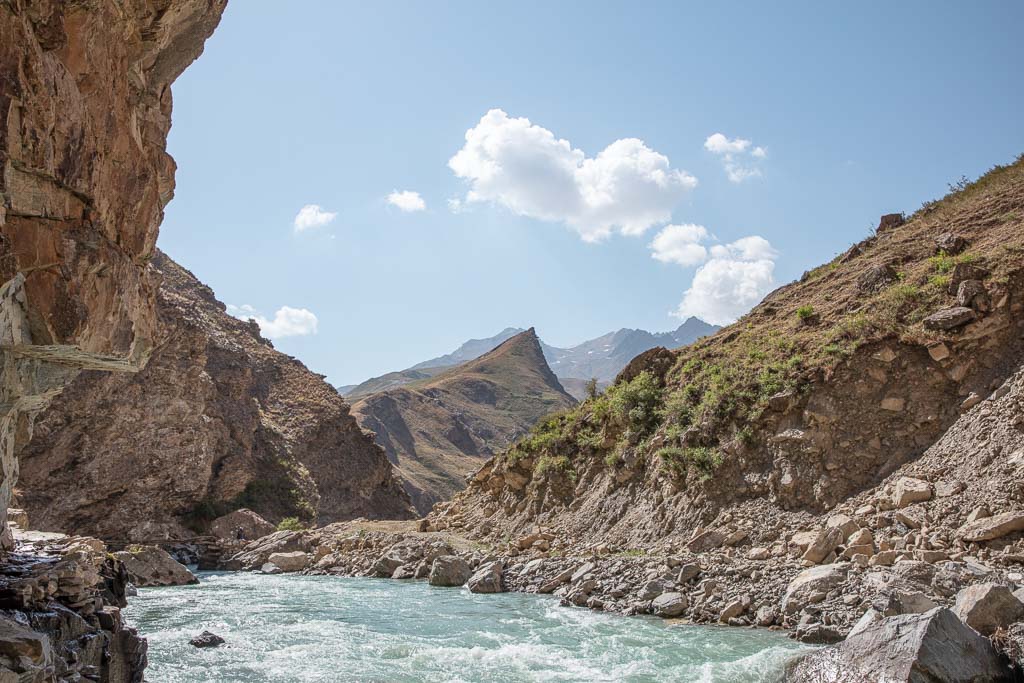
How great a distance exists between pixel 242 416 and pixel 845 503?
3381cm

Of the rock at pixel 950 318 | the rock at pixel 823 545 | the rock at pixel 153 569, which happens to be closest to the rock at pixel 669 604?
the rock at pixel 823 545

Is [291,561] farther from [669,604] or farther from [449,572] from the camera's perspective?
[669,604]

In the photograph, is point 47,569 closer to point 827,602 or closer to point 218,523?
point 827,602

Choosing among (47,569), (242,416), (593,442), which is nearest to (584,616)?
(47,569)

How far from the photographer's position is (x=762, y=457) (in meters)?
16.8

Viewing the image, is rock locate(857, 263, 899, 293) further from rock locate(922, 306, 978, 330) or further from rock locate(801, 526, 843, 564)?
rock locate(801, 526, 843, 564)

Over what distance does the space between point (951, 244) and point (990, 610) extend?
15110 millimetres

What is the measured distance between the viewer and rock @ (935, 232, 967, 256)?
18953 millimetres

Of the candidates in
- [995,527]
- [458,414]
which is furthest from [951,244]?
[458,414]

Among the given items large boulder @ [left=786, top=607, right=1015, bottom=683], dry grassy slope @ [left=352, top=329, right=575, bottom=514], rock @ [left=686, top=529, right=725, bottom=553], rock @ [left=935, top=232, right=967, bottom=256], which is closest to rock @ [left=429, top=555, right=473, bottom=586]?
rock @ [left=686, top=529, right=725, bottom=553]

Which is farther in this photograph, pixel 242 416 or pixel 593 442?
pixel 242 416

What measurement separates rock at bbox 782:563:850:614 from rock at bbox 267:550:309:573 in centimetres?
1813

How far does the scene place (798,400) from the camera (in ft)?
56.0

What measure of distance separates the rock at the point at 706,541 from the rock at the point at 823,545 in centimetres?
265
